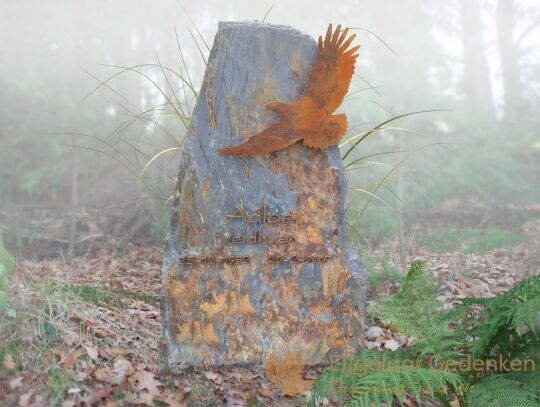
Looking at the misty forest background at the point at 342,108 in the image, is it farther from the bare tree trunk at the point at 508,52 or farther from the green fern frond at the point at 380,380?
the green fern frond at the point at 380,380

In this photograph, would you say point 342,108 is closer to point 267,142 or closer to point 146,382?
point 267,142

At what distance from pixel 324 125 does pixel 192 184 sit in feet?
2.98

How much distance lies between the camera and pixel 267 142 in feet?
11.0

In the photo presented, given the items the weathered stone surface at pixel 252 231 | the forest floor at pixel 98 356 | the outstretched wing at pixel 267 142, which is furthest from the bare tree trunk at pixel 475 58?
the outstretched wing at pixel 267 142

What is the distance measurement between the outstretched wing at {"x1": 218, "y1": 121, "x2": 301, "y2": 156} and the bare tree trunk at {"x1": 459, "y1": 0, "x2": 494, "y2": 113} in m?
9.16

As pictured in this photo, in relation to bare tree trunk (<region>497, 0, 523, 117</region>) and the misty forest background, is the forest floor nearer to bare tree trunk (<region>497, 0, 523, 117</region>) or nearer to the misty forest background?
the misty forest background

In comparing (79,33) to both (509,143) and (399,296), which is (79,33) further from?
(399,296)

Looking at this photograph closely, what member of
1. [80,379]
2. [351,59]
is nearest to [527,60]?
[351,59]

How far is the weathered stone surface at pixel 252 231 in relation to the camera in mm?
3299

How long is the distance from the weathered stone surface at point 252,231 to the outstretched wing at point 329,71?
0.06 m

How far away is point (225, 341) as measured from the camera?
11.0 ft

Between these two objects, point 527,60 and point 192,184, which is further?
point 527,60

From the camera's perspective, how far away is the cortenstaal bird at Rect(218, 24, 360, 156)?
11.0ft

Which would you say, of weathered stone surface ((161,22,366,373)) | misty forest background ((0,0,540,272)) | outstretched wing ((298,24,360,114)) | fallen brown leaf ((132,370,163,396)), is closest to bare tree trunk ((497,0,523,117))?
misty forest background ((0,0,540,272))
